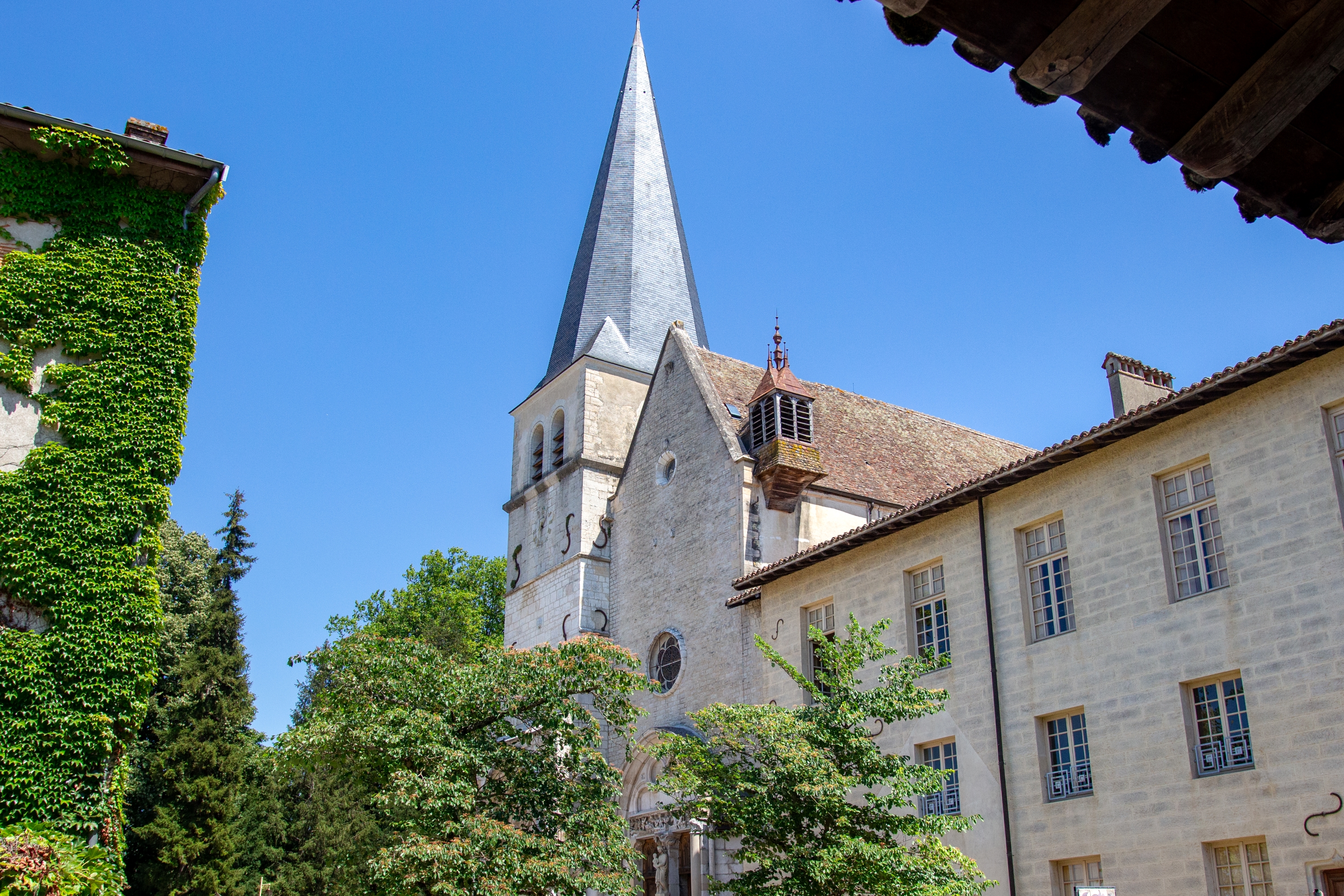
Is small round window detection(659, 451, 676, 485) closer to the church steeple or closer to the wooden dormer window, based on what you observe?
the wooden dormer window

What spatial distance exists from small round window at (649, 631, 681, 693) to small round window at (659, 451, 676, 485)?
12.6 feet

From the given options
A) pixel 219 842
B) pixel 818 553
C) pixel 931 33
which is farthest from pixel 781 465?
pixel 931 33

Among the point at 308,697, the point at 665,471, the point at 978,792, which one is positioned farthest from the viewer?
the point at 308,697

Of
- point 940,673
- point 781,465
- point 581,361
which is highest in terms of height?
point 581,361

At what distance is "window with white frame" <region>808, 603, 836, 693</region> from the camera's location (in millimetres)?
21203

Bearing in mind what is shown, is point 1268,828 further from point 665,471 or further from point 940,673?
point 665,471

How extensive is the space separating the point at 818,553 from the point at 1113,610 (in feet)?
19.7

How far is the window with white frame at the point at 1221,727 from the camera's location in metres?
13.9

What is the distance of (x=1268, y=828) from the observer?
13164 millimetres

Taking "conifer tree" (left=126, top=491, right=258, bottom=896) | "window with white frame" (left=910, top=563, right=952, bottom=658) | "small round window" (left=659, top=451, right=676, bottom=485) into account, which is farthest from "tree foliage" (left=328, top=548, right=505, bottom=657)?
"window with white frame" (left=910, top=563, right=952, bottom=658)

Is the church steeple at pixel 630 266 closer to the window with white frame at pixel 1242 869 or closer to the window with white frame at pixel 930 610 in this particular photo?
the window with white frame at pixel 930 610

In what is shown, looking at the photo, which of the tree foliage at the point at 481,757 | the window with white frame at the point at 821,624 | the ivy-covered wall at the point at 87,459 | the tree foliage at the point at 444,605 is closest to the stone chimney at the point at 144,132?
the ivy-covered wall at the point at 87,459

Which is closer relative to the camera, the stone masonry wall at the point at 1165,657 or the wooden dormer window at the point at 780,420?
the stone masonry wall at the point at 1165,657

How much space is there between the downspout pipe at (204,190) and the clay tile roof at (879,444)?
519 inches
